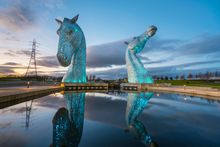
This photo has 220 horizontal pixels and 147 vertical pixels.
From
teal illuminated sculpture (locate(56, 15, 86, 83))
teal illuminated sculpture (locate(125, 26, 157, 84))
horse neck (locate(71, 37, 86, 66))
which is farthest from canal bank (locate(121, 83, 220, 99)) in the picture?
horse neck (locate(71, 37, 86, 66))

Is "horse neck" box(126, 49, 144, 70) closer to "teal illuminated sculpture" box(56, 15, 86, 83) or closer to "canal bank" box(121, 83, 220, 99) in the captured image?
"canal bank" box(121, 83, 220, 99)

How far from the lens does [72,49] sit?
102ft

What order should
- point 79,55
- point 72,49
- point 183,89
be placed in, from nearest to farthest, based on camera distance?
1. point 183,89
2. point 72,49
3. point 79,55

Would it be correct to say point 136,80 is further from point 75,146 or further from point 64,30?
point 75,146

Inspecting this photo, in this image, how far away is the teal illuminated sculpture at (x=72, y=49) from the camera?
2802 cm

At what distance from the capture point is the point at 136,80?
129 ft

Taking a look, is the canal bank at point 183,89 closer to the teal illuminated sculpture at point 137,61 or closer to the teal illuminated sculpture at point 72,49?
the teal illuminated sculpture at point 137,61

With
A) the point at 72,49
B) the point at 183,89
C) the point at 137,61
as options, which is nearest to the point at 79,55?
the point at 72,49

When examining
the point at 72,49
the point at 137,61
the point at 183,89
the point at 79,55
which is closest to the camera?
the point at 183,89

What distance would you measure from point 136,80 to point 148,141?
33058mm

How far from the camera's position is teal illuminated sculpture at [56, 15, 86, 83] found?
28.0 meters

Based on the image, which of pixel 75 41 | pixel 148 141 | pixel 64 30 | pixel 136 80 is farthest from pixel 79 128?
pixel 136 80

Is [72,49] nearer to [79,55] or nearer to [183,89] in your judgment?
[79,55]

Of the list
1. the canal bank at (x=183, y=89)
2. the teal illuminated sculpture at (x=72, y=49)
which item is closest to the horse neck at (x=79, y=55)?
the teal illuminated sculpture at (x=72, y=49)
